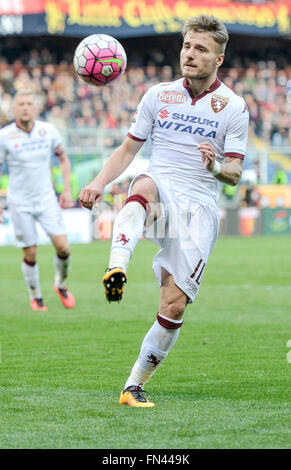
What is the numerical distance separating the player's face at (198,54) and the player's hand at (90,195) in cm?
98

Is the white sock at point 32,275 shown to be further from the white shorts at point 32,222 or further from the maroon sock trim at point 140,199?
the maroon sock trim at point 140,199

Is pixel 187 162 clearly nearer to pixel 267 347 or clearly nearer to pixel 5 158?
pixel 267 347

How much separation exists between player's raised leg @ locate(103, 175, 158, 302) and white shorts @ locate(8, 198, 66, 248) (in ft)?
18.8

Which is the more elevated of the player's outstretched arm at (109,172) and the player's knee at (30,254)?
the player's outstretched arm at (109,172)

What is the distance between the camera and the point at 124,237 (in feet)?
17.7

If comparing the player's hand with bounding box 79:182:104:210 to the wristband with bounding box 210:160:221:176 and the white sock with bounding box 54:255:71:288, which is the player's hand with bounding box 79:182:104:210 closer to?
the wristband with bounding box 210:160:221:176

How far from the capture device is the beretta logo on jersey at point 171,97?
6004mm

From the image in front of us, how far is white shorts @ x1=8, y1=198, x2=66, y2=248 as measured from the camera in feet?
37.5

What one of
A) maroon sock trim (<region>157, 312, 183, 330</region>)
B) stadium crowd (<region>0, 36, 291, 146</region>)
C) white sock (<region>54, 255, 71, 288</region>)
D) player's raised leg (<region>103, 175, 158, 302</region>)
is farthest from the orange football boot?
stadium crowd (<region>0, 36, 291, 146</region>)

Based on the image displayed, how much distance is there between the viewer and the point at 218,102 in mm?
5973

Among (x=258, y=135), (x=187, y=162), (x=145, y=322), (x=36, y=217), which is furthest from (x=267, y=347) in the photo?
(x=258, y=135)

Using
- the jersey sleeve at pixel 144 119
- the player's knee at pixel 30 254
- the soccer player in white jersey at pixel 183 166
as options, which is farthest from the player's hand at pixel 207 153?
the player's knee at pixel 30 254

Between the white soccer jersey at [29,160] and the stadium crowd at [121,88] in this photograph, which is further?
the stadium crowd at [121,88]

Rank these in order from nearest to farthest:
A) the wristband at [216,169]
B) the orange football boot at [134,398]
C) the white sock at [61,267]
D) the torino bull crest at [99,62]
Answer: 1. the wristband at [216,169]
2. the orange football boot at [134,398]
3. the torino bull crest at [99,62]
4. the white sock at [61,267]
